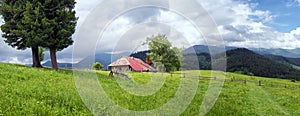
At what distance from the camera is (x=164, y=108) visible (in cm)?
1413

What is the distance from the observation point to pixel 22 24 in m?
34.0

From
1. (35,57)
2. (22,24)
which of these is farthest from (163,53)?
(22,24)

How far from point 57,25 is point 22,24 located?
477 centimetres

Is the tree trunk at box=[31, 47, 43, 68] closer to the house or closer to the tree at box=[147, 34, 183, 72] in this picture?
the tree at box=[147, 34, 183, 72]

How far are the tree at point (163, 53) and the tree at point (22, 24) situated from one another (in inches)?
1903

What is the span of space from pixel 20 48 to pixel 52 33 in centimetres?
695

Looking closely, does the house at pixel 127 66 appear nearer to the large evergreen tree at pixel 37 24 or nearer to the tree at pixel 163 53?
the tree at pixel 163 53

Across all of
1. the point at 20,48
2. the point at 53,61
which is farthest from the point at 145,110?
the point at 20,48

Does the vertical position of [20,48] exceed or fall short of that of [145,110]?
it exceeds it

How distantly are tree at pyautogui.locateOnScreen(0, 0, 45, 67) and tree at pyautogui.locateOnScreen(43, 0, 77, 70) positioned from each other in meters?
1.21

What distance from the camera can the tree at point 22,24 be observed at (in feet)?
107

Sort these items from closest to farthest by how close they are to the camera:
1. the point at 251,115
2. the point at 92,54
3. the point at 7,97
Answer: the point at 7,97, the point at 92,54, the point at 251,115

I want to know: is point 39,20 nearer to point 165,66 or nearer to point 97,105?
point 97,105

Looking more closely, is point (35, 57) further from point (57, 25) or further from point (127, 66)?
point (127, 66)
